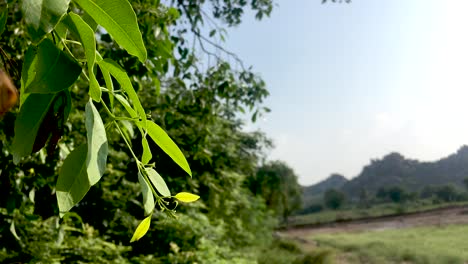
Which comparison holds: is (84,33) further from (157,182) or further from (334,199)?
(334,199)

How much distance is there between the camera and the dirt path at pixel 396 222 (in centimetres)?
595

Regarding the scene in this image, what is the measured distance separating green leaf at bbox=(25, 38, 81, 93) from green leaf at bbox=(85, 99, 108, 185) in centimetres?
2

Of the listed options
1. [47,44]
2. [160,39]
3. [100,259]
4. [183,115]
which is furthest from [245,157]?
[47,44]

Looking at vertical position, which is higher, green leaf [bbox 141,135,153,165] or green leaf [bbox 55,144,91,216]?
green leaf [bbox 141,135,153,165]

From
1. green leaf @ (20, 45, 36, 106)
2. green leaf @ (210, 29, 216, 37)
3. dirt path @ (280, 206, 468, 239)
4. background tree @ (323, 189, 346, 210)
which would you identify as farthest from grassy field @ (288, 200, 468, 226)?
green leaf @ (20, 45, 36, 106)

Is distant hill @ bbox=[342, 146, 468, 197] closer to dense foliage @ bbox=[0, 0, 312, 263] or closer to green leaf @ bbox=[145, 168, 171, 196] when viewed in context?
dense foliage @ bbox=[0, 0, 312, 263]

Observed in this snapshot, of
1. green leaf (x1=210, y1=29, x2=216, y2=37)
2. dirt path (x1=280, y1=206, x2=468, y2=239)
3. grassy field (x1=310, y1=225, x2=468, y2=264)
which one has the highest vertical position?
green leaf (x1=210, y1=29, x2=216, y2=37)

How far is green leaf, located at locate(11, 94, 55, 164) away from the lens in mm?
289

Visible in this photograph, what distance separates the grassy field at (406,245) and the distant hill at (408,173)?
0.72 metres

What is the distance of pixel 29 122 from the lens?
0.29 meters

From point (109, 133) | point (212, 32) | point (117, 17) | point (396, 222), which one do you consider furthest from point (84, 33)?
point (396, 222)

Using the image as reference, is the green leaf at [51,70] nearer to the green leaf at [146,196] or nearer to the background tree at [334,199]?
the green leaf at [146,196]

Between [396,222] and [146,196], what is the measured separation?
7.18 metres

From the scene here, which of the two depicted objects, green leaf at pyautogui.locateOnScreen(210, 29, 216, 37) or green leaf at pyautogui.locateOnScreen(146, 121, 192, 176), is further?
green leaf at pyautogui.locateOnScreen(210, 29, 216, 37)
